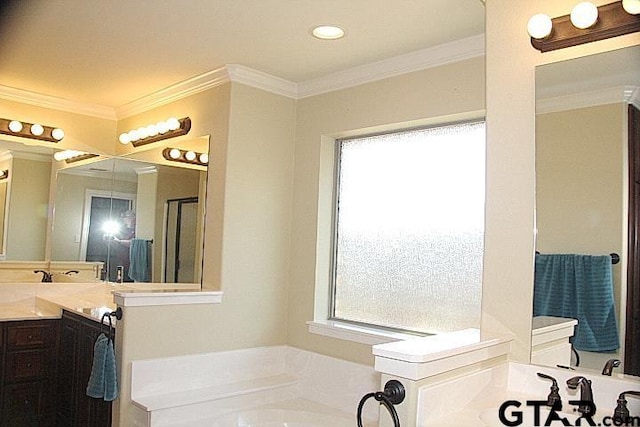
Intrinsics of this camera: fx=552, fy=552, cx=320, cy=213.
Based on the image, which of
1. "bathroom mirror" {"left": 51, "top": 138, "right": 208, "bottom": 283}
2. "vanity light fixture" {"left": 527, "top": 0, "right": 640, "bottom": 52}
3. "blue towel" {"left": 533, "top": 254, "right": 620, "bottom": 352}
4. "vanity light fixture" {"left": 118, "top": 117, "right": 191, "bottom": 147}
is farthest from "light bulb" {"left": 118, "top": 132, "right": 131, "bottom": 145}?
"blue towel" {"left": 533, "top": 254, "right": 620, "bottom": 352}

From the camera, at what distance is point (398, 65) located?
10.1ft

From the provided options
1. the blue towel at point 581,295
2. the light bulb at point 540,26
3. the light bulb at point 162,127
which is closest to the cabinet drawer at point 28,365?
the light bulb at point 162,127

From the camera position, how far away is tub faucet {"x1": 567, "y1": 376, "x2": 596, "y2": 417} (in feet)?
5.79

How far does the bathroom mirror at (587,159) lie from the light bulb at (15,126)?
3524mm

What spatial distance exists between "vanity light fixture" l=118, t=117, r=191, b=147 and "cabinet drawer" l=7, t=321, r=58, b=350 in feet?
4.68

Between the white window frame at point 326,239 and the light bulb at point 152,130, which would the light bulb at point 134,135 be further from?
the white window frame at point 326,239

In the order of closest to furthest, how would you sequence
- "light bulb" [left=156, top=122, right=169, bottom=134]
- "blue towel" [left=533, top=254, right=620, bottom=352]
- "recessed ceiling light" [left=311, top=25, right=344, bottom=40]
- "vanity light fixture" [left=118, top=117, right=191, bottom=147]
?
"blue towel" [left=533, top=254, right=620, bottom=352]
"recessed ceiling light" [left=311, top=25, right=344, bottom=40]
"vanity light fixture" [left=118, top=117, right=191, bottom=147]
"light bulb" [left=156, top=122, right=169, bottom=134]

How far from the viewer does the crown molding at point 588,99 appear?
1.84m

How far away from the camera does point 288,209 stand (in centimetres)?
364

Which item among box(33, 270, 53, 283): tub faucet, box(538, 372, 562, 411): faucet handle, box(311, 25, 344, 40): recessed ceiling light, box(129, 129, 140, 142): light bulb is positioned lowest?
box(538, 372, 562, 411): faucet handle

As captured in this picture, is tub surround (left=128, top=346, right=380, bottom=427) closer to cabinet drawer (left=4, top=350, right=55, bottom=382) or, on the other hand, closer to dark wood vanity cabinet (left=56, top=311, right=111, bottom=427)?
dark wood vanity cabinet (left=56, top=311, right=111, bottom=427)

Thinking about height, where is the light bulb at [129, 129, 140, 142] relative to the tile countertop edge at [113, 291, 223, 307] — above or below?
above

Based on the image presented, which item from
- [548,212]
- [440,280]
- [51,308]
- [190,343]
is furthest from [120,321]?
[548,212]

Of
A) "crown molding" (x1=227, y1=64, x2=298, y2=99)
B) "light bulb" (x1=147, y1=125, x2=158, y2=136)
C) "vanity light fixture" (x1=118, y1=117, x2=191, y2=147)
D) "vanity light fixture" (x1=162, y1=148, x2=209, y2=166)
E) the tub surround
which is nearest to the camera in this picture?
the tub surround
